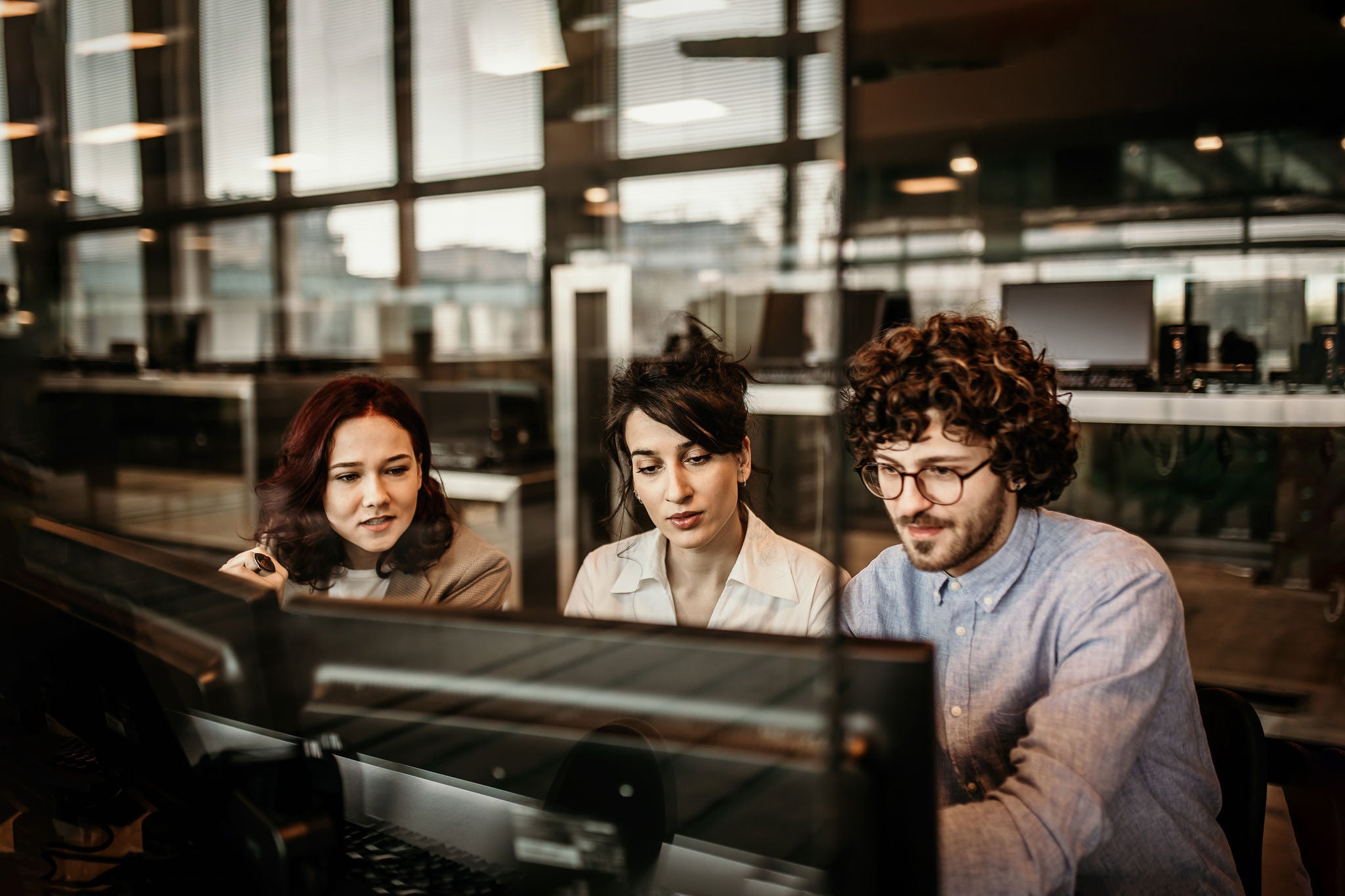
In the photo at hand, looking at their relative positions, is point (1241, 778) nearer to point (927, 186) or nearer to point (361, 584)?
point (361, 584)

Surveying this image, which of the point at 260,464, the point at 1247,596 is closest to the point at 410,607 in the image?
the point at 260,464

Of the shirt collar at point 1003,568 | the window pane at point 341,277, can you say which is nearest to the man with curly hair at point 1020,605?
the shirt collar at point 1003,568

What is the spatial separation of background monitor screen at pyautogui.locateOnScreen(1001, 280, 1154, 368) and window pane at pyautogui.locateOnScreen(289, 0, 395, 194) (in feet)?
6.89

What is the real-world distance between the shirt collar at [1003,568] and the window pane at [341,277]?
9.36ft

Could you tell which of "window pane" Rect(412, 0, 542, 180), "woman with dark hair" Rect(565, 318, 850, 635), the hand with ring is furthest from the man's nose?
"window pane" Rect(412, 0, 542, 180)

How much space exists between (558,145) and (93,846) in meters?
3.46

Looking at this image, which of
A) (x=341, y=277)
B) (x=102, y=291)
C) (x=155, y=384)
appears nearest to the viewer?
(x=102, y=291)

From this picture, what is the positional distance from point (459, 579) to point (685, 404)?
398 mm

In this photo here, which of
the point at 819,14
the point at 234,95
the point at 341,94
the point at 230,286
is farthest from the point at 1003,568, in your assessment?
the point at 230,286

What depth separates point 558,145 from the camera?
4.01 meters

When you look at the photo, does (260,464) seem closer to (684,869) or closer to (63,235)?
(63,235)

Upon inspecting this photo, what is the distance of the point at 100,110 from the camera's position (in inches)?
65.4

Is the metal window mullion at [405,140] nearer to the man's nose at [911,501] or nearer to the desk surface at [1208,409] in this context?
the desk surface at [1208,409]

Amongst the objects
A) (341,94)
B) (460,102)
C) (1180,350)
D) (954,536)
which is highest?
(460,102)
